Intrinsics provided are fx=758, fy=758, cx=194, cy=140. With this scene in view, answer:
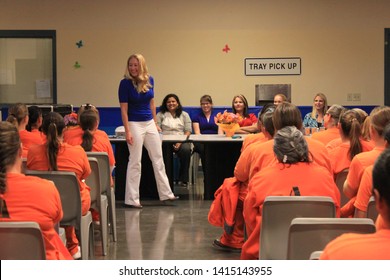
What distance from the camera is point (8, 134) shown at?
3.15m

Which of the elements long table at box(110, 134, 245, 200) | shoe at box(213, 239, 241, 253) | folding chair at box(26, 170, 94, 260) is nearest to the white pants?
long table at box(110, 134, 245, 200)

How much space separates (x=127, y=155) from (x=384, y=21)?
198 inches

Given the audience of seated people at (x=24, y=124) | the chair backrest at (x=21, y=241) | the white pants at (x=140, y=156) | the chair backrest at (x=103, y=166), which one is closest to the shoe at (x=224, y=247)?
the chair backrest at (x=103, y=166)

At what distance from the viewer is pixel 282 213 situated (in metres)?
3.55

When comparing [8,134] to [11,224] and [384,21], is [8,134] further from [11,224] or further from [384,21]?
[384,21]

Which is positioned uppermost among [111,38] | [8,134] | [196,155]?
[111,38]

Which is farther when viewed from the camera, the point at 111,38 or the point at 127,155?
the point at 111,38

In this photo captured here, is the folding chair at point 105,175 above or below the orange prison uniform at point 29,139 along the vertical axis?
below

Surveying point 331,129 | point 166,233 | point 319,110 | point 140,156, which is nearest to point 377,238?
point 331,129

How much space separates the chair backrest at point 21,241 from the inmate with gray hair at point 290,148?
4.80ft

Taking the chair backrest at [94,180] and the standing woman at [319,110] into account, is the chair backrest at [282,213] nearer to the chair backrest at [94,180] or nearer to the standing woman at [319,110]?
the chair backrest at [94,180]

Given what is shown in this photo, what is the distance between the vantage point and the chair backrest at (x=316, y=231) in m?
2.83

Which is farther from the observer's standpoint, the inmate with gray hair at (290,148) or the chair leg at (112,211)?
the chair leg at (112,211)

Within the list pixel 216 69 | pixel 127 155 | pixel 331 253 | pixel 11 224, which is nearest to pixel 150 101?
pixel 127 155
